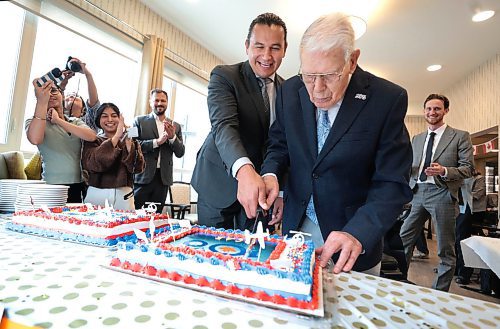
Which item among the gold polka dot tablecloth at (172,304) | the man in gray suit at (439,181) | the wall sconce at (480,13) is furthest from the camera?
the wall sconce at (480,13)

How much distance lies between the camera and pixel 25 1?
2.58 m

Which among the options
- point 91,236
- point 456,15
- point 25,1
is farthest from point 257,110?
point 456,15

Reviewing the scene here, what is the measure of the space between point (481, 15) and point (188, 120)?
14.1ft

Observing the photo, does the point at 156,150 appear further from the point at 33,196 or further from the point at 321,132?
the point at 321,132

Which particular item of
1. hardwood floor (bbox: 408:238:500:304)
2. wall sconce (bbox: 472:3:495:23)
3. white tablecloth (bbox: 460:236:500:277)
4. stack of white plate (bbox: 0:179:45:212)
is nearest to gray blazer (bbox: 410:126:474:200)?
white tablecloth (bbox: 460:236:500:277)

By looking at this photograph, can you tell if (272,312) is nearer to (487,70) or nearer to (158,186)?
(158,186)

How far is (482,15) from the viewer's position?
135 inches

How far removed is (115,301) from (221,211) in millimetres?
742

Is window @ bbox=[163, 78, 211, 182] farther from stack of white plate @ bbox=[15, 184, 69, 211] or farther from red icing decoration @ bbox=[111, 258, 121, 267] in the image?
red icing decoration @ bbox=[111, 258, 121, 267]

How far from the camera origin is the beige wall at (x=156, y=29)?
10.4ft

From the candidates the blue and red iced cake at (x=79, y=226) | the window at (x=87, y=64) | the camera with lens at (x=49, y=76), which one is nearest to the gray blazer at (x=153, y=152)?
the window at (x=87, y=64)

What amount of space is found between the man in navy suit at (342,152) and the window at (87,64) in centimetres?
233

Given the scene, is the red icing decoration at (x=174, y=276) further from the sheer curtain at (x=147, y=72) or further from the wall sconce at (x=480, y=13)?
the wall sconce at (x=480, y=13)

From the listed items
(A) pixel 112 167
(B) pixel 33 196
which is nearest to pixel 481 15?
(A) pixel 112 167
